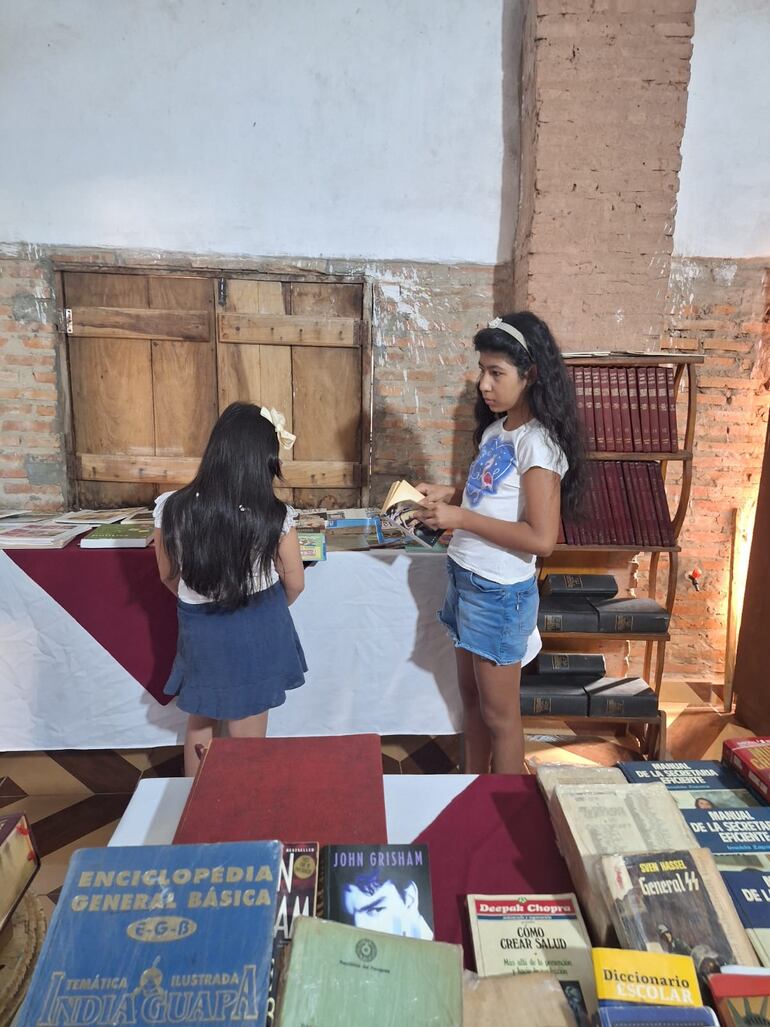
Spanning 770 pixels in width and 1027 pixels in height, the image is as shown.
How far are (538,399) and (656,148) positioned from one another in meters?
1.57

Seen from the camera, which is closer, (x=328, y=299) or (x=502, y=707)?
(x=502, y=707)

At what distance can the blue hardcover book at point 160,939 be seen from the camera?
0.60 m

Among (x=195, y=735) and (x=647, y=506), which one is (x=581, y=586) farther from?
(x=195, y=735)

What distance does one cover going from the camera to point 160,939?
26.1 inches

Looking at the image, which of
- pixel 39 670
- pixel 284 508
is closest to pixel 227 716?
pixel 284 508

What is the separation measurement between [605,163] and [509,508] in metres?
1.73

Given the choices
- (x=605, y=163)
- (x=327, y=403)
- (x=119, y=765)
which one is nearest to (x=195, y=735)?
(x=119, y=765)

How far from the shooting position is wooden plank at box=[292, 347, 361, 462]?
10.2ft

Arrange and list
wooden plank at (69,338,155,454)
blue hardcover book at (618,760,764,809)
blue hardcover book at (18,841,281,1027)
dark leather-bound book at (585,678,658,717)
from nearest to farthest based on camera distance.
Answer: blue hardcover book at (18,841,281,1027)
blue hardcover book at (618,760,764,809)
dark leather-bound book at (585,678,658,717)
wooden plank at (69,338,155,454)

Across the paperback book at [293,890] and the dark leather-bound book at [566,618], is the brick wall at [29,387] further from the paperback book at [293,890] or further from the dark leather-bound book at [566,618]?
the paperback book at [293,890]

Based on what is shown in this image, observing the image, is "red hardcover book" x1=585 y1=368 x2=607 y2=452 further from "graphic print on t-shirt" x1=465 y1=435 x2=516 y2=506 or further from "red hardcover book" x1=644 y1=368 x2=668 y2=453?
"graphic print on t-shirt" x1=465 y1=435 x2=516 y2=506

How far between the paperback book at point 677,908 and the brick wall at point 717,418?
272 centimetres

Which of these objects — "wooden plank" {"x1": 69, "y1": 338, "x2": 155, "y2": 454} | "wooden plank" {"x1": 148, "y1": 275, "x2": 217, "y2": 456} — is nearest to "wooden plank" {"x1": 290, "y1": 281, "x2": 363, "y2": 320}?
"wooden plank" {"x1": 148, "y1": 275, "x2": 217, "y2": 456}

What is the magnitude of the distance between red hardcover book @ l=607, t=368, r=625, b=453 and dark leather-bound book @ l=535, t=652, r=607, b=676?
96 centimetres
